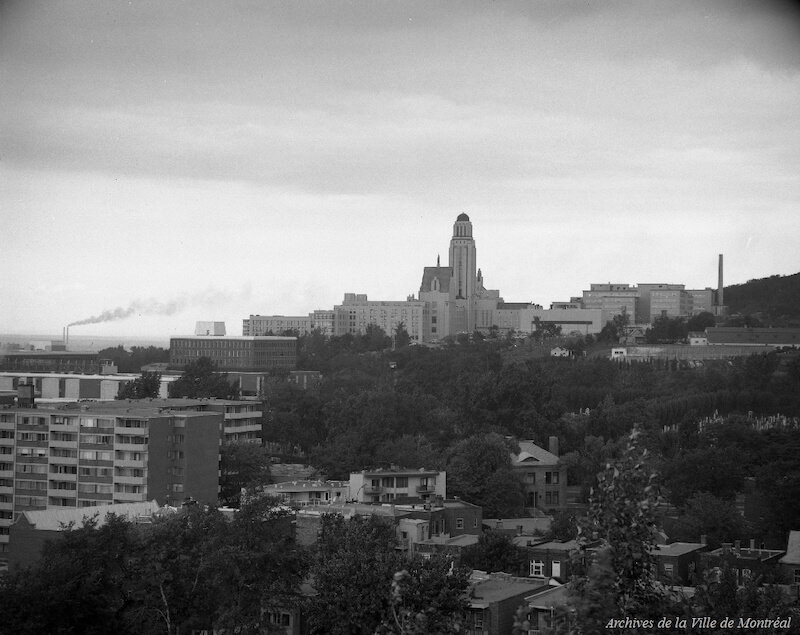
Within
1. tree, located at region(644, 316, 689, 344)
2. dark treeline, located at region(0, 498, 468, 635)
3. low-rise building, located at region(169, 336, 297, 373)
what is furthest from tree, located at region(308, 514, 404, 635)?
tree, located at region(644, 316, 689, 344)

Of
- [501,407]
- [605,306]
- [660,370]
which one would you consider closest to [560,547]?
[501,407]

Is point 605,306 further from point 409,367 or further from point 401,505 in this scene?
point 401,505

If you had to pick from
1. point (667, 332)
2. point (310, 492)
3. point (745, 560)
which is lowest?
point (310, 492)

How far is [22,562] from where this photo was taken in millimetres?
13148

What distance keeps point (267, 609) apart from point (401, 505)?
17.9 ft

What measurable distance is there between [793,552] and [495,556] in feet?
9.32

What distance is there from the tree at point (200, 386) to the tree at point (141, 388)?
0.54 m

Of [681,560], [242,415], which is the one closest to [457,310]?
[242,415]

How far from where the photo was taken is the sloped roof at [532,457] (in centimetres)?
2111

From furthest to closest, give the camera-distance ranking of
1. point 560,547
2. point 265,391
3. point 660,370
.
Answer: point 660,370 < point 265,391 < point 560,547

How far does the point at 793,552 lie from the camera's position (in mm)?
11758

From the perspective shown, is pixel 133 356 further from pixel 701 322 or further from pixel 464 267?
pixel 701 322

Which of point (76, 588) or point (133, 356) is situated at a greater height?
point (133, 356)

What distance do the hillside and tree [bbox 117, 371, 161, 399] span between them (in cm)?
2250
